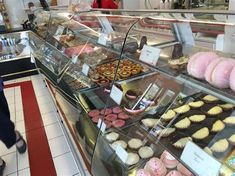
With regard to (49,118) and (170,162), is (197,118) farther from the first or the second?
(49,118)

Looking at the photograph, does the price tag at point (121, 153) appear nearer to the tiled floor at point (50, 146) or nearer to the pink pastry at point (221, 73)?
the pink pastry at point (221, 73)

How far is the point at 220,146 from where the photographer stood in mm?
1110

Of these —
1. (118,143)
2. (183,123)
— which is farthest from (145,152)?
(183,123)

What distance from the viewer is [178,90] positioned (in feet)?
5.38

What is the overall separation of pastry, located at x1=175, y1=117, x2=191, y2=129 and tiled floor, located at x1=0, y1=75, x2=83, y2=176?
1.39 meters

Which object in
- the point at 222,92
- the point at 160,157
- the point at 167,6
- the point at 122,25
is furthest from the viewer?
the point at 167,6

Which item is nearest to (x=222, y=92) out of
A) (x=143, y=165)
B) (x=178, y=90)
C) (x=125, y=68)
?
(x=178, y=90)

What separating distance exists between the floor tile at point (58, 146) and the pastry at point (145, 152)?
1.43m

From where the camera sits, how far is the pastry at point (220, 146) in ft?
3.60

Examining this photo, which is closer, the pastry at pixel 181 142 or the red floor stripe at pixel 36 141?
the pastry at pixel 181 142

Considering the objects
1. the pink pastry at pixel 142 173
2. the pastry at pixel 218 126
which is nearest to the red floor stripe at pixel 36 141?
the pink pastry at pixel 142 173

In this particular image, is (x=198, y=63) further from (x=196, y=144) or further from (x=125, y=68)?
(x=125, y=68)

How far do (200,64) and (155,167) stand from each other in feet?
2.15

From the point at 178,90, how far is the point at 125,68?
2.63 ft
